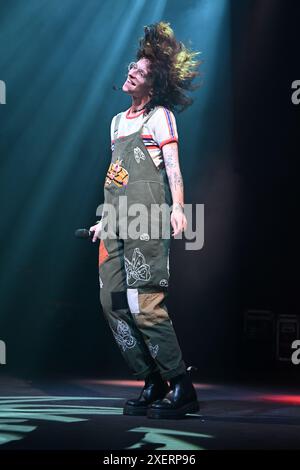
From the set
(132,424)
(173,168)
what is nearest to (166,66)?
(173,168)

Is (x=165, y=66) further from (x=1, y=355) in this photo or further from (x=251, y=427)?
(x=1, y=355)

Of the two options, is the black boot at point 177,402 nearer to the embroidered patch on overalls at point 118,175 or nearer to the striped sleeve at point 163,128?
the embroidered patch on overalls at point 118,175

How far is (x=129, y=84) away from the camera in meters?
2.78

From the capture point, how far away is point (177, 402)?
2.45 m

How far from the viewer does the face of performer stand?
2.77m

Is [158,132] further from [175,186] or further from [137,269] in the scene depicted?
[137,269]

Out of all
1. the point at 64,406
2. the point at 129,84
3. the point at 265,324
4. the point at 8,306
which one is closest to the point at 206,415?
the point at 64,406

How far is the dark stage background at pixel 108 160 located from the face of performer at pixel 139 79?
101 inches

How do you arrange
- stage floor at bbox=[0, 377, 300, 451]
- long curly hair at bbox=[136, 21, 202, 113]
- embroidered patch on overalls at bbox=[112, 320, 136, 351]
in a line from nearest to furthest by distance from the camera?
stage floor at bbox=[0, 377, 300, 451] → embroidered patch on overalls at bbox=[112, 320, 136, 351] → long curly hair at bbox=[136, 21, 202, 113]

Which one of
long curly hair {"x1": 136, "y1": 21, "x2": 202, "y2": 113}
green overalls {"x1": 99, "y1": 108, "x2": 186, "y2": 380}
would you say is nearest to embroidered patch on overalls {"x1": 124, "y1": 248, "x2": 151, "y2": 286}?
green overalls {"x1": 99, "y1": 108, "x2": 186, "y2": 380}

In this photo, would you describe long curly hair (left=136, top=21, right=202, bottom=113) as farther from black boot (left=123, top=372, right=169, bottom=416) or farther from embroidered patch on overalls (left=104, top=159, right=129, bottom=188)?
black boot (left=123, top=372, right=169, bottom=416)

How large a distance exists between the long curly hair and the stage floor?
1.13 m

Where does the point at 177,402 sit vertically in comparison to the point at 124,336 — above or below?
below

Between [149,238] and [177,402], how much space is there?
1.85ft
